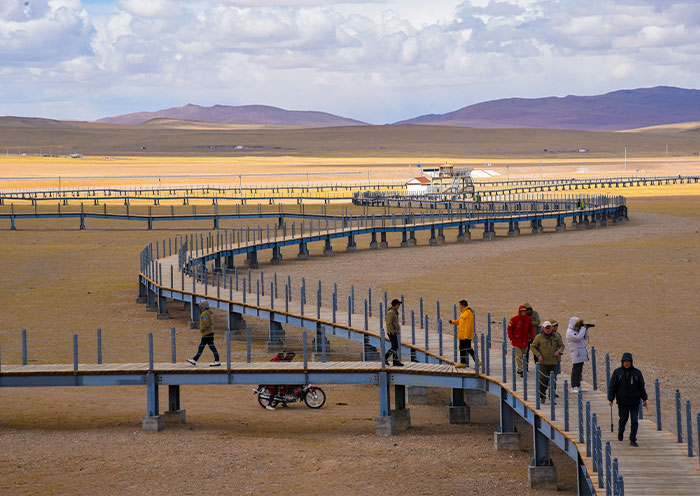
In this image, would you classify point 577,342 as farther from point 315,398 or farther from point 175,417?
point 175,417

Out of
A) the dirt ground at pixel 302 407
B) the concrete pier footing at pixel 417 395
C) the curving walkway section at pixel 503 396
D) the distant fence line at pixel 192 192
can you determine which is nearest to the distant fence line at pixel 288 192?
the distant fence line at pixel 192 192

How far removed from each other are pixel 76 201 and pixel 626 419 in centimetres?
6768

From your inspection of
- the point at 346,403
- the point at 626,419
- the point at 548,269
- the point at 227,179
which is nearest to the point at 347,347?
the point at 346,403

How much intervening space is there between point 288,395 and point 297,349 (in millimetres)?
5390

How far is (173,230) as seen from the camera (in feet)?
197

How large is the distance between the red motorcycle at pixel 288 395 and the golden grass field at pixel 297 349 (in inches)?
8.8

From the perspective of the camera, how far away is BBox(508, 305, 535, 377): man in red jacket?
1812 centimetres

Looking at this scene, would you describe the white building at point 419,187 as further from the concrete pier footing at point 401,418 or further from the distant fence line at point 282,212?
the concrete pier footing at point 401,418

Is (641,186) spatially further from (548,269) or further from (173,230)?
(548,269)

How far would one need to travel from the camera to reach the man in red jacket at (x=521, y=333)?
1812 cm

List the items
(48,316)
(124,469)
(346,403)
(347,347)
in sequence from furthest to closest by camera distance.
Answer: (48,316), (347,347), (346,403), (124,469)

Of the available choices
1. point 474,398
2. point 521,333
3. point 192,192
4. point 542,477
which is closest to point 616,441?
point 542,477

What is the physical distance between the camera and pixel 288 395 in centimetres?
2167

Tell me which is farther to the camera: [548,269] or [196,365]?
[548,269]
